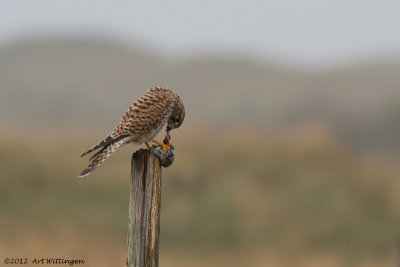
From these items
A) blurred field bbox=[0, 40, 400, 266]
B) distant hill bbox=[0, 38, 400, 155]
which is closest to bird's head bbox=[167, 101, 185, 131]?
blurred field bbox=[0, 40, 400, 266]

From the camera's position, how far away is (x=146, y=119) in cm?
684

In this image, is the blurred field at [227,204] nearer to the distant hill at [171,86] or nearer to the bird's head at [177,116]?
the bird's head at [177,116]

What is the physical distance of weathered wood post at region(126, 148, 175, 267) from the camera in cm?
535

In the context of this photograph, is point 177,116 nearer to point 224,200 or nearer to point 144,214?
point 144,214

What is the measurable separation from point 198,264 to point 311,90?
216 ft

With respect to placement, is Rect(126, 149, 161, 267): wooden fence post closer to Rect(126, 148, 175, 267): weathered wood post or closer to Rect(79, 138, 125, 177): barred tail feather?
Rect(126, 148, 175, 267): weathered wood post

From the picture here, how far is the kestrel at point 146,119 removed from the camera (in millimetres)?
6379

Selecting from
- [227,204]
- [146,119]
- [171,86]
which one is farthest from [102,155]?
[171,86]

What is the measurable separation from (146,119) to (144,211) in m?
1.63

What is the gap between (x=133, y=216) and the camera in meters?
5.37

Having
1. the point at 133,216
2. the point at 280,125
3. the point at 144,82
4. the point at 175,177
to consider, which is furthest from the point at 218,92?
the point at 133,216

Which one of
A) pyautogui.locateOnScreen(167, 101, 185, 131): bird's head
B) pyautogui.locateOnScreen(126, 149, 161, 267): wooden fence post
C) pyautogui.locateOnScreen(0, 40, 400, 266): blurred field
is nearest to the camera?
pyautogui.locateOnScreen(126, 149, 161, 267): wooden fence post

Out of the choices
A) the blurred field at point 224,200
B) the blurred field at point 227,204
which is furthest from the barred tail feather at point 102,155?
the blurred field at point 227,204

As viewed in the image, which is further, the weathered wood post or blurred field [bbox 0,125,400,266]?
blurred field [bbox 0,125,400,266]
